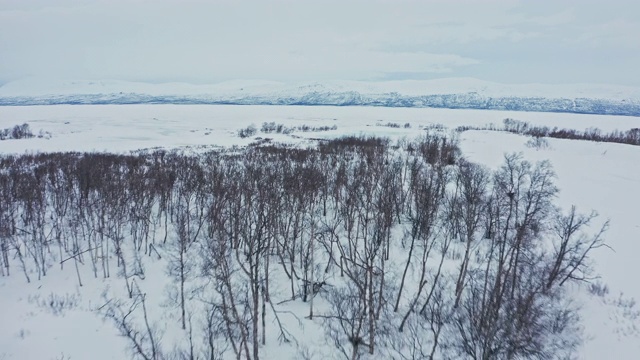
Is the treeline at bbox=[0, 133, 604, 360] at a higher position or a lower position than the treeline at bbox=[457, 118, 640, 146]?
lower

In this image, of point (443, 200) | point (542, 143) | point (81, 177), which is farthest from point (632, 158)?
point (81, 177)

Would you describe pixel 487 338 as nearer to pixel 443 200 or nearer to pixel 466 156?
pixel 443 200

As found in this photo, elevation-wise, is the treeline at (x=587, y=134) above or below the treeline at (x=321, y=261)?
above

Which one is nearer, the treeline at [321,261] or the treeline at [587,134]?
the treeline at [321,261]

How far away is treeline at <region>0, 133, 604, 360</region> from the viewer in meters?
14.4

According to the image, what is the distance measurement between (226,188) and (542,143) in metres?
47.6

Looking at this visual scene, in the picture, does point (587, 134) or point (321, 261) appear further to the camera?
point (587, 134)

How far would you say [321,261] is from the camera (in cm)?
2364

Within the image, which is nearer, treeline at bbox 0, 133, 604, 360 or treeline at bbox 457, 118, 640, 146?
treeline at bbox 0, 133, 604, 360

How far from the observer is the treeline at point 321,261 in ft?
47.4

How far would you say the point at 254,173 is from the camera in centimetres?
3048

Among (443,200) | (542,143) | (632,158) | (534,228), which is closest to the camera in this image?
(534,228)

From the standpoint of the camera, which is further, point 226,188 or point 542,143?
point 542,143

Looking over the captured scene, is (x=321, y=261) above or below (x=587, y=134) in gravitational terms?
below
